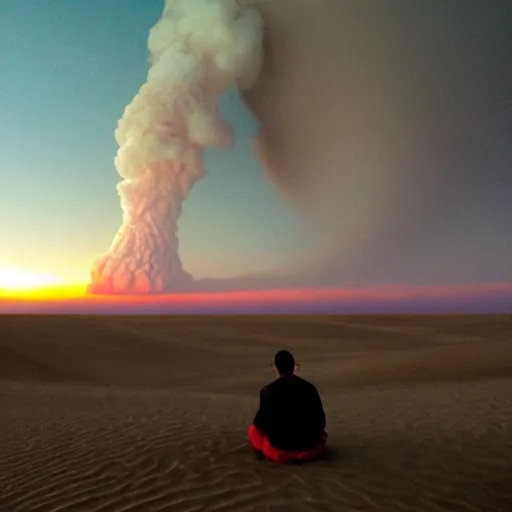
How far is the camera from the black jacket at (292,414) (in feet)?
17.7

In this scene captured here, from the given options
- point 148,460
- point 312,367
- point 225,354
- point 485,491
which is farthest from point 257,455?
point 225,354

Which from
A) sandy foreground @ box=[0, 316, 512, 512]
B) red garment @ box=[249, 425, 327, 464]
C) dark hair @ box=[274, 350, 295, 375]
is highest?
dark hair @ box=[274, 350, 295, 375]

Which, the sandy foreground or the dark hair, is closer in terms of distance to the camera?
the sandy foreground

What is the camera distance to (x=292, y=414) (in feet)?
17.6

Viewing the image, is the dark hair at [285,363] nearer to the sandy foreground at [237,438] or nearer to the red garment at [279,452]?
the red garment at [279,452]

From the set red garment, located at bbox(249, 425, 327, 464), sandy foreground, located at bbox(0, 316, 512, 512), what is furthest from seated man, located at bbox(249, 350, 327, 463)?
sandy foreground, located at bbox(0, 316, 512, 512)

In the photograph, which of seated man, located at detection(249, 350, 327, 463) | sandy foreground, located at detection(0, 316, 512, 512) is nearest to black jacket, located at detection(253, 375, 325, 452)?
A: seated man, located at detection(249, 350, 327, 463)

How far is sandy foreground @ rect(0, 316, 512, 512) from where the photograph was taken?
4742 mm

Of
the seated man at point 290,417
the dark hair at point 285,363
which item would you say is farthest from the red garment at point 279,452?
the dark hair at point 285,363

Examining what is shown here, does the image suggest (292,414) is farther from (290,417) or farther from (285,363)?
(285,363)

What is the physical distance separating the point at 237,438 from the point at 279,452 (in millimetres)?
1754

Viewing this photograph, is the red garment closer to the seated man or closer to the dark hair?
the seated man

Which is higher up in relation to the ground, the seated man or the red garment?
the seated man

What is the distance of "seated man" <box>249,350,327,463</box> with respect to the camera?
17.7 ft
